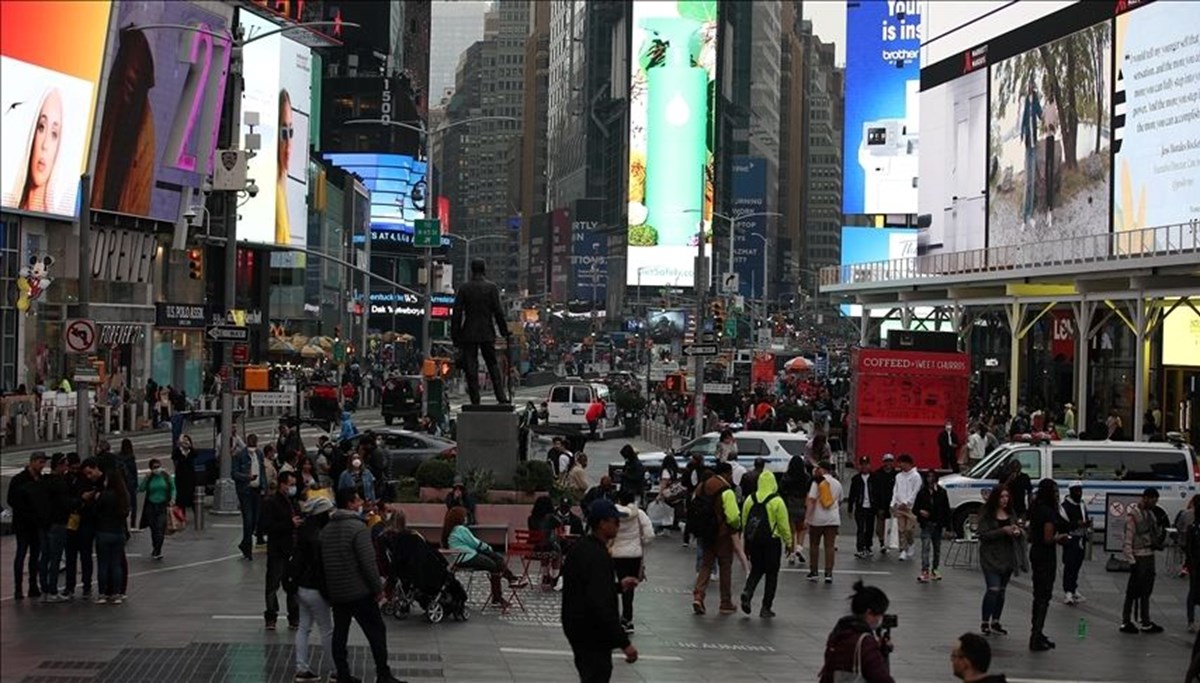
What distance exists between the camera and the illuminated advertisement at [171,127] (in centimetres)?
3497

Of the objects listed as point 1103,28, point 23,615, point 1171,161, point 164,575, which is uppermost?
point 1103,28

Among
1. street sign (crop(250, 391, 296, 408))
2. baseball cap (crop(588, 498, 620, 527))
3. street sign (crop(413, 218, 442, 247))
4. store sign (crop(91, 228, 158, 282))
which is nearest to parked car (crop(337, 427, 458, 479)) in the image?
street sign (crop(250, 391, 296, 408))

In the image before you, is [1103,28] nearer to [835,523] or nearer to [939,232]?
[939,232]

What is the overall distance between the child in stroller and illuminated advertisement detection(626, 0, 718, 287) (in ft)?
508

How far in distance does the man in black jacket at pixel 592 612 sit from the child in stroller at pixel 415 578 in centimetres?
748

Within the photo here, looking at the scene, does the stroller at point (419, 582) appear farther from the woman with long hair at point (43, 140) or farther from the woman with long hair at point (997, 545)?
the woman with long hair at point (43, 140)

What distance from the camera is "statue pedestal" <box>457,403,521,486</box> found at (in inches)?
1027

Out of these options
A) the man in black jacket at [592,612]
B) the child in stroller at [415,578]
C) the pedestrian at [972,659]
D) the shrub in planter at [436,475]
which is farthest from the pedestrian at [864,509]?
the pedestrian at [972,659]

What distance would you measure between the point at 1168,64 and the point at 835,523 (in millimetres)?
38598

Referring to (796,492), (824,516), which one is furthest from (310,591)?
(796,492)

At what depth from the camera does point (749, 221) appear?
183375mm

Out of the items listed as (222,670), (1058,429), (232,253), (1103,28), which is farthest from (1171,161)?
(222,670)

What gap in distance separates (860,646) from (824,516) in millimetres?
14121

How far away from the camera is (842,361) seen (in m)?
121
